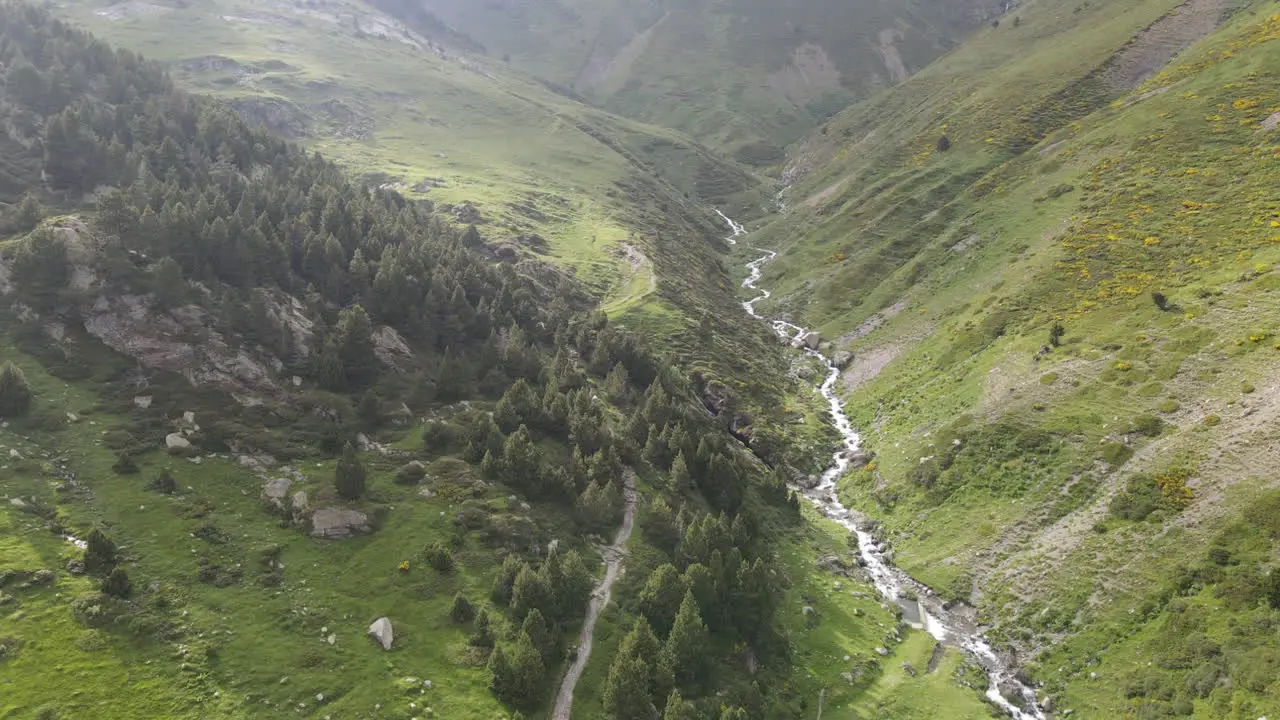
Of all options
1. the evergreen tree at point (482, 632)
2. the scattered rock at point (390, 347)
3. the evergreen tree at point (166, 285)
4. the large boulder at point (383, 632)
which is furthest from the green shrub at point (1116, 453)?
the evergreen tree at point (166, 285)

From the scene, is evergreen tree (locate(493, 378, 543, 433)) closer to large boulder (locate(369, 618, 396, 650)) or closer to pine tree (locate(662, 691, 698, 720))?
large boulder (locate(369, 618, 396, 650))

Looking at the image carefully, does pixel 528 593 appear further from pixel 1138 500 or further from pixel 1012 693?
pixel 1138 500

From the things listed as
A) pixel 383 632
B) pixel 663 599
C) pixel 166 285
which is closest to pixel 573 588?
pixel 663 599

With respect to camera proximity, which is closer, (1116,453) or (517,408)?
(1116,453)

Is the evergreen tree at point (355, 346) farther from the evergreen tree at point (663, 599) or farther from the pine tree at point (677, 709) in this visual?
the pine tree at point (677, 709)

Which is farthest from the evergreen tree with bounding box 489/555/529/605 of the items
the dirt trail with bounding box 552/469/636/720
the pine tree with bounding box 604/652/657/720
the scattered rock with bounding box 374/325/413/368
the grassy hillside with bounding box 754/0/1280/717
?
the grassy hillside with bounding box 754/0/1280/717

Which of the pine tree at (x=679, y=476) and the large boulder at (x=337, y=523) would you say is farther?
the pine tree at (x=679, y=476)
